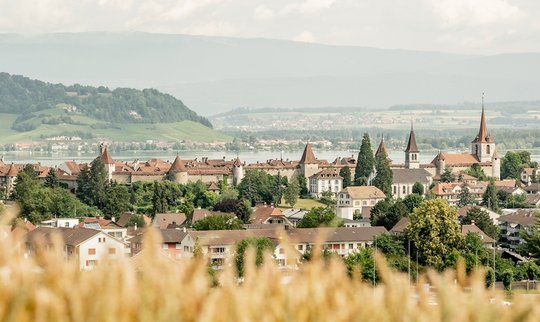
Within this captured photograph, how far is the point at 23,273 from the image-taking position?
215 cm

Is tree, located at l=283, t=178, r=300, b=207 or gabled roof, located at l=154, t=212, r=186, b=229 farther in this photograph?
tree, located at l=283, t=178, r=300, b=207

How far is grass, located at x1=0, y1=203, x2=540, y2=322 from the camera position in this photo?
1.98 metres

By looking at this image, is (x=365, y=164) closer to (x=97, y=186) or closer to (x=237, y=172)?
(x=237, y=172)

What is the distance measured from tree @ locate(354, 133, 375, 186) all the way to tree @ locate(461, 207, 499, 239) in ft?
46.9

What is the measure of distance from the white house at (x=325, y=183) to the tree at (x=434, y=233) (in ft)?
63.8

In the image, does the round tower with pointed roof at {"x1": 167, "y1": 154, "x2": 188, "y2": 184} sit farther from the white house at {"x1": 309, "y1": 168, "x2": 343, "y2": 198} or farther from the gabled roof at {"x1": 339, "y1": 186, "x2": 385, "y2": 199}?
the gabled roof at {"x1": 339, "y1": 186, "x2": 385, "y2": 199}

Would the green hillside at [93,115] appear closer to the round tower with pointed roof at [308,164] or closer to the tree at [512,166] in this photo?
the tree at [512,166]

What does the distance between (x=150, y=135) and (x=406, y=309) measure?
468 feet

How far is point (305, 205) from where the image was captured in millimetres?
42281

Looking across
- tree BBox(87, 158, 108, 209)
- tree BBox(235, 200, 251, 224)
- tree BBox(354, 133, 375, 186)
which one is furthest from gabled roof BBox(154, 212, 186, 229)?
tree BBox(354, 133, 375, 186)

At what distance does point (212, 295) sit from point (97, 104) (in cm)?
15404

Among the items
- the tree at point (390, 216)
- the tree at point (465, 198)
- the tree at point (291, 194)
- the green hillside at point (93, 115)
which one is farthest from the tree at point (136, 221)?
the green hillside at point (93, 115)

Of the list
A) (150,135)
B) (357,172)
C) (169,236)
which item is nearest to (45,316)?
(169,236)

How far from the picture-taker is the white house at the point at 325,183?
152 feet
